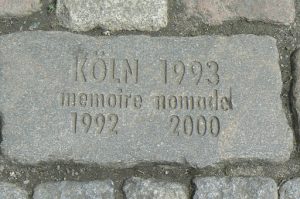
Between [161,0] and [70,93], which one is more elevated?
[161,0]

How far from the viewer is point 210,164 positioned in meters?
1.83

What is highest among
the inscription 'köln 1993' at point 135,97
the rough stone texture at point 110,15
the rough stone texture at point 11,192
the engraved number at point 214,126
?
the rough stone texture at point 110,15

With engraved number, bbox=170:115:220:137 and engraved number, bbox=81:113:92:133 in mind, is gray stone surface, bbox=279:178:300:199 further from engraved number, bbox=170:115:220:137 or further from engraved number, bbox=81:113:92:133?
engraved number, bbox=81:113:92:133

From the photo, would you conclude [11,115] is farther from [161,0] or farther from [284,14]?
[284,14]

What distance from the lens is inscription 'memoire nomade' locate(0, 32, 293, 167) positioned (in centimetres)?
181

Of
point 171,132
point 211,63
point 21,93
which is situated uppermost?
point 211,63

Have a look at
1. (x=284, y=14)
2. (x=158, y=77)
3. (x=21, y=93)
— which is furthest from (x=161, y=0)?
(x=21, y=93)

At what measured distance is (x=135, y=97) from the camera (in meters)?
1.85

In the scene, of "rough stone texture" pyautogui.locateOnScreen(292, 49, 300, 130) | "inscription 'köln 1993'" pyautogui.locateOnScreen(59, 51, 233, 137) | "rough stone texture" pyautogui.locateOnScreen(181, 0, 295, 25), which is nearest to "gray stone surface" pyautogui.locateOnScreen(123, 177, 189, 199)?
"inscription 'köln 1993'" pyautogui.locateOnScreen(59, 51, 233, 137)

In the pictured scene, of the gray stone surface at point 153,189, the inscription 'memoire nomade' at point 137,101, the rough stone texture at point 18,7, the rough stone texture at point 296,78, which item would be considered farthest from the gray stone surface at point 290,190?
the rough stone texture at point 18,7

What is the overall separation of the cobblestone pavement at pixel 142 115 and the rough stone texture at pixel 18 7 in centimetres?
6

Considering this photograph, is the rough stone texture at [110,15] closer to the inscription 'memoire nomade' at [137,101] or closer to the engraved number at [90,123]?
the inscription 'memoire nomade' at [137,101]

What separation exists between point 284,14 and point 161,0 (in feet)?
1.59

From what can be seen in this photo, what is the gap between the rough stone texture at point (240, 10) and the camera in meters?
1.98
